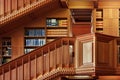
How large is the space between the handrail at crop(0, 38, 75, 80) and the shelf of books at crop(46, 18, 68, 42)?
7.59 ft

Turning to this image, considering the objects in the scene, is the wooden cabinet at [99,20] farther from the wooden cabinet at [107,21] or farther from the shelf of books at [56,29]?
the shelf of books at [56,29]

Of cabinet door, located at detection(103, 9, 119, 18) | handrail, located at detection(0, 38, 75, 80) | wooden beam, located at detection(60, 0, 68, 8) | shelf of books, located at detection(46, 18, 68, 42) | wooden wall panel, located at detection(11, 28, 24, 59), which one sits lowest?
handrail, located at detection(0, 38, 75, 80)

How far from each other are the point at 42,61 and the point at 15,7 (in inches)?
83.0

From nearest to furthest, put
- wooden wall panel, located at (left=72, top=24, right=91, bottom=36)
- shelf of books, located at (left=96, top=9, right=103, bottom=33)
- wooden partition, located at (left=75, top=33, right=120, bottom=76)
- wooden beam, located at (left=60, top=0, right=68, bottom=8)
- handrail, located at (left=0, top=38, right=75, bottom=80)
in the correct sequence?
wooden partition, located at (left=75, top=33, right=120, bottom=76) → handrail, located at (left=0, top=38, right=75, bottom=80) → wooden beam, located at (left=60, top=0, right=68, bottom=8) → shelf of books, located at (left=96, top=9, right=103, bottom=33) → wooden wall panel, located at (left=72, top=24, right=91, bottom=36)

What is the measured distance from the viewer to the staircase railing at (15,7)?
8893mm

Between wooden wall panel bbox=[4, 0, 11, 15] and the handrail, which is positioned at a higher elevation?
wooden wall panel bbox=[4, 0, 11, 15]

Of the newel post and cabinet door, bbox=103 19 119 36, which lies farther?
cabinet door, bbox=103 19 119 36

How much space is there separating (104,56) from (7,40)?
12.5 feet

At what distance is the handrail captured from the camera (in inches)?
298

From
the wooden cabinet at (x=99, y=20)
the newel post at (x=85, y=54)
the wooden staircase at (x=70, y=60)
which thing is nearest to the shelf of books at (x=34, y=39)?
the wooden cabinet at (x=99, y=20)

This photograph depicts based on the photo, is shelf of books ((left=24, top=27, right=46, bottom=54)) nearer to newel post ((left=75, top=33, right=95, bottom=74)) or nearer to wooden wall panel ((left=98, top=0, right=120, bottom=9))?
wooden wall panel ((left=98, top=0, right=120, bottom=9))

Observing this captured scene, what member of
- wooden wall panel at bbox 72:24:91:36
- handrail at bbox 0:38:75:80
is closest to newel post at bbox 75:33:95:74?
handrail at bbox 0:38:75:80

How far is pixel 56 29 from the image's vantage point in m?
10.0

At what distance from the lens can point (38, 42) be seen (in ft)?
32.9
